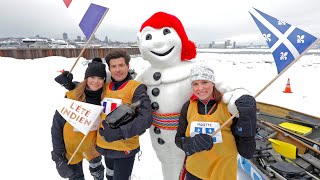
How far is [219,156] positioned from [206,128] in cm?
27

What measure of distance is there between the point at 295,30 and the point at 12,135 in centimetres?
525

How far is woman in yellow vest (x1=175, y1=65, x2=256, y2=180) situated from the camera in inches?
71.8

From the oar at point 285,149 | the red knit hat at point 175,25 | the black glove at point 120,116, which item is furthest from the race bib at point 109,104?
the oar at point 285,149

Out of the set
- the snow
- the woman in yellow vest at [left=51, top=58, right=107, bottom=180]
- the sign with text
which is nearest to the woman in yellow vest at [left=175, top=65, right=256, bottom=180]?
the snow

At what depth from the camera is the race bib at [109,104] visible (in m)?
2.23

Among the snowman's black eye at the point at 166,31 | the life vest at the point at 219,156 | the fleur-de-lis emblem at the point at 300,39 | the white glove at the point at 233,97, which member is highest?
the snowman's black eye at the point at 166,31

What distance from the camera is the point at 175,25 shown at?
8.25 feet

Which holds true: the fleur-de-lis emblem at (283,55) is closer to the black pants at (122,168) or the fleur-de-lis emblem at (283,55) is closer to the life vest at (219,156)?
the life vest at (219,156)

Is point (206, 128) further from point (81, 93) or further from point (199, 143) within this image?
point (81, 93)

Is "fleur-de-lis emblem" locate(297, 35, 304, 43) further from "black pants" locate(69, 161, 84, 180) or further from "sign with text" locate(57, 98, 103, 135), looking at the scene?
"black pants" locate(69, 161, 84, 180)

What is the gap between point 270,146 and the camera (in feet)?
10.5

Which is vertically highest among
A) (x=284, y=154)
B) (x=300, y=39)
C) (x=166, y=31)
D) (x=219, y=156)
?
(x=166, y=31)

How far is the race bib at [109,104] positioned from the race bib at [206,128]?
782 millimetres

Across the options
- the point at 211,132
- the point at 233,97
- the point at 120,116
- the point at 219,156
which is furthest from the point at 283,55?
the point at 120,116
